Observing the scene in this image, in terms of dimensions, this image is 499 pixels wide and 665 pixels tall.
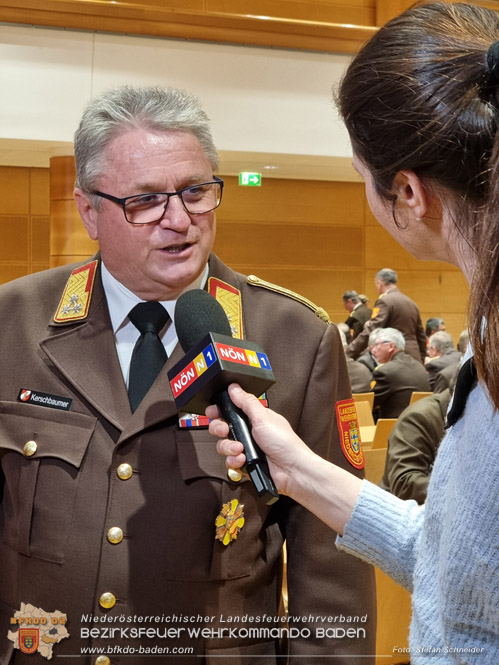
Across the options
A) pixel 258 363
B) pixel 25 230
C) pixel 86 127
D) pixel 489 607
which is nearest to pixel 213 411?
pixel 258 363

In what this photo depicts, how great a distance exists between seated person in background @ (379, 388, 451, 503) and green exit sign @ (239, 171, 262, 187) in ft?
25.8

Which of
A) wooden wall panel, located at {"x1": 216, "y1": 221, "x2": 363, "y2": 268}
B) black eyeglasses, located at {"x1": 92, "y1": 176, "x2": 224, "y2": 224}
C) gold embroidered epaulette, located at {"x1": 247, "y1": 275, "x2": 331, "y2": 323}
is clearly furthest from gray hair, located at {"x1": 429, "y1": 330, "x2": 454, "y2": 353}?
black eyeglasses, located at {"x1": 92, "y1": 176, "x2": 224, "y2": 224}

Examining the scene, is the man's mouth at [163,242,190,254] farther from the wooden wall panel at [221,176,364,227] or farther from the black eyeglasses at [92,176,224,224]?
the wooden wall panel at [221,176,364,227]

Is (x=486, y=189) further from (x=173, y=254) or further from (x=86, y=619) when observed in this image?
(x=86, y=619)

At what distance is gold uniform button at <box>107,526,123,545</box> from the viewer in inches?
61.5

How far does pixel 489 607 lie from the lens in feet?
3.19

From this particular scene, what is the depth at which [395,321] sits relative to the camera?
29.6 feet

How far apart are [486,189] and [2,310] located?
3.95 ft

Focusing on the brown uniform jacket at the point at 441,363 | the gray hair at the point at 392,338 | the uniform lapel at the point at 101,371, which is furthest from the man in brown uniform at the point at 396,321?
the uniform lapel at the point at 101,371

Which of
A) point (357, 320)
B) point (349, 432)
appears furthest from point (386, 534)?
point (357, 320)

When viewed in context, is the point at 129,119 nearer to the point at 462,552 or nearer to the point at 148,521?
the point at 148,521

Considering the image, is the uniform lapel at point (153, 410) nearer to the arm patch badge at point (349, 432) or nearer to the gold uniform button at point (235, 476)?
the gold uniform button at point (235, 476)

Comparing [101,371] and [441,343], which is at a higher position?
[101,371]

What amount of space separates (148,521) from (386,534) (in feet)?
1.80
